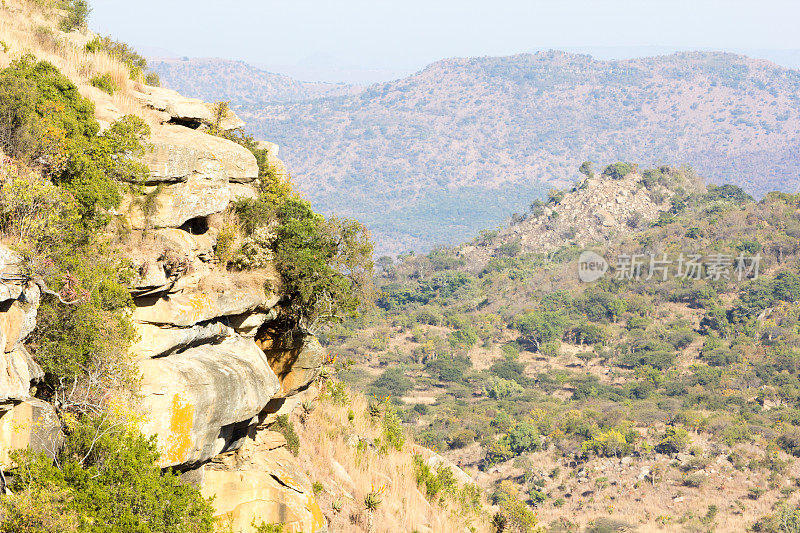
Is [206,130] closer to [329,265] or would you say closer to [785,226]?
[329,265]

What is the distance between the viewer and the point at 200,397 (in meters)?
11.7

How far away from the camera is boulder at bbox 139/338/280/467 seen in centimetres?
1127

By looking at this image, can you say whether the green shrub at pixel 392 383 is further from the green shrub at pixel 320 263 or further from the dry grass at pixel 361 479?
the green shrub at pixel 320 263

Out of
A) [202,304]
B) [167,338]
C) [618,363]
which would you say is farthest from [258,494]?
[618,363]

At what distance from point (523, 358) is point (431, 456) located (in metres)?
61.7

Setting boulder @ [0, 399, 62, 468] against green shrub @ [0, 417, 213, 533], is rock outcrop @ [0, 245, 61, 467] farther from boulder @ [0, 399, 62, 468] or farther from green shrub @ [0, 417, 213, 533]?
green shrub @ [0, 417, 213, 533]

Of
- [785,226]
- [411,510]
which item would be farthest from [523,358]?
[411,510]

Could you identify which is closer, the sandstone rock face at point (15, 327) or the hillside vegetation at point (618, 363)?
the sandstone rock face at point (15, 327)

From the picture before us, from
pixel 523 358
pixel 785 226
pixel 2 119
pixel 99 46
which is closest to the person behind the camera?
pixel 2 119

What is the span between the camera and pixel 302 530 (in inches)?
541

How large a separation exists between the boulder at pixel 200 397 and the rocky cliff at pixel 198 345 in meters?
0.02

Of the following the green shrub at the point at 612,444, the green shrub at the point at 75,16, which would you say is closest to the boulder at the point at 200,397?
the green shrub at the point at 75,16

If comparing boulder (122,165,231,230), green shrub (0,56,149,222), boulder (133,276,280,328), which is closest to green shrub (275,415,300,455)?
boulder (133,276,280,328)

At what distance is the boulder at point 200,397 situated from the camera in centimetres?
1127
